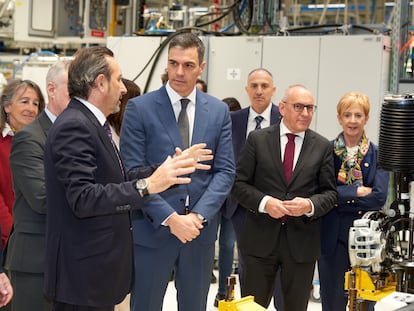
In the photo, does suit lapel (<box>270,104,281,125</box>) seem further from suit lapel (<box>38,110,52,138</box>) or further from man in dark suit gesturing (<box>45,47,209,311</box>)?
man in dark suit gesturing (<box>45,47,209,311</box>)

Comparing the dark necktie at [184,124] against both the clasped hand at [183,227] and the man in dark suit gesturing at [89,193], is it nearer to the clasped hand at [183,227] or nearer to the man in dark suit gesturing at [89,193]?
the clasped hand at [183,227]

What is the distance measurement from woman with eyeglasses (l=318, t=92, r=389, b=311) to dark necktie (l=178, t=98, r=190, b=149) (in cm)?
86

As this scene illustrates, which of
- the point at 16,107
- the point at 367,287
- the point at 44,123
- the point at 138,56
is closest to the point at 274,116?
the point at 16,107

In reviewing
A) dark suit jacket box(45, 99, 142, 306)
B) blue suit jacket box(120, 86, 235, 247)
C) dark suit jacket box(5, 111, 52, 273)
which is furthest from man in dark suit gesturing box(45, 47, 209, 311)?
blue suit jacket box(120, 86, 235, 247)

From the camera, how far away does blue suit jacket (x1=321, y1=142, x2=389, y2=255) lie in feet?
11.1

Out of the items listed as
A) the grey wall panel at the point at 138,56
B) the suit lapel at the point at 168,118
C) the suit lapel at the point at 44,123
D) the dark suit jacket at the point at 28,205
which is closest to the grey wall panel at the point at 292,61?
the grey wall panel at the point at 138,56

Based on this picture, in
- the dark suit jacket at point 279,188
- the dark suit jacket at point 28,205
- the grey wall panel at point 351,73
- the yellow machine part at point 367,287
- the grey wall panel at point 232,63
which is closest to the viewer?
the yellow machine part at point 367,287

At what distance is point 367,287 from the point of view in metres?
2.45

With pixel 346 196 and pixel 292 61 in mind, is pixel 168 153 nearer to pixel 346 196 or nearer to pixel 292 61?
pixel 346 196

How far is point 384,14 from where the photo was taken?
937cm

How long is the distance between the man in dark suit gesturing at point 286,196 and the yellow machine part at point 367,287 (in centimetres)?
78

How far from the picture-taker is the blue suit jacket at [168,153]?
296 centimetres

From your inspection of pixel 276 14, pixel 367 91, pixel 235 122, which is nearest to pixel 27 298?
pixel 235 122

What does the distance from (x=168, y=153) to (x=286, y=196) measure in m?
0.68
